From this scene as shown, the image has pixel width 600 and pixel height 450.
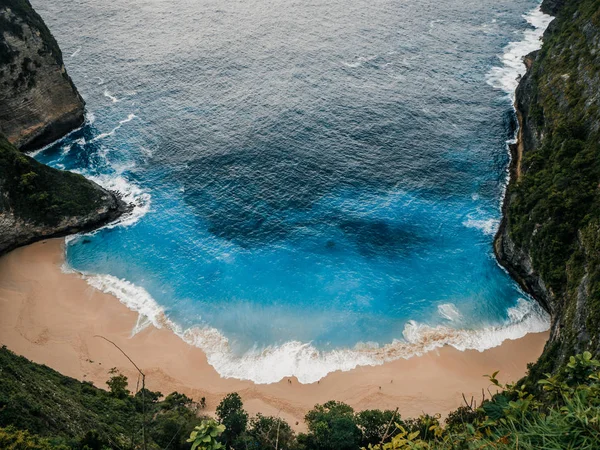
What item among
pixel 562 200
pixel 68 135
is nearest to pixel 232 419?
pixel 562 200

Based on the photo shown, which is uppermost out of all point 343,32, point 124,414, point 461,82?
point 343,32

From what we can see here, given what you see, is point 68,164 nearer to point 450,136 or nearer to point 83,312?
point 83,312

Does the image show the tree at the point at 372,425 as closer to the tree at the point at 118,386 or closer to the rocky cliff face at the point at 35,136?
the tree at the point at 118,386

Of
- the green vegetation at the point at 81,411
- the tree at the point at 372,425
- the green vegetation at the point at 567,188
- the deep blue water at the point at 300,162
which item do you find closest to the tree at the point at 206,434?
the green vegetation at the point at 81,411

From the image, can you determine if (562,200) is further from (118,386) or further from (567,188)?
(118,386)

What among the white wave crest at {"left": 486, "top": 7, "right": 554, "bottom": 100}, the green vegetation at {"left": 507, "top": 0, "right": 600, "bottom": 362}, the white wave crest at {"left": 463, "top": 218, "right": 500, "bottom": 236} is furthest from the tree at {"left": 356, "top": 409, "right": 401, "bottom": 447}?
the white wave crest at {"left": 486, "top": 7, "right": 554, "bottom": 100}

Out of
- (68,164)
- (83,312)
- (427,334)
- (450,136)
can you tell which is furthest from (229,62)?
(427,334)
